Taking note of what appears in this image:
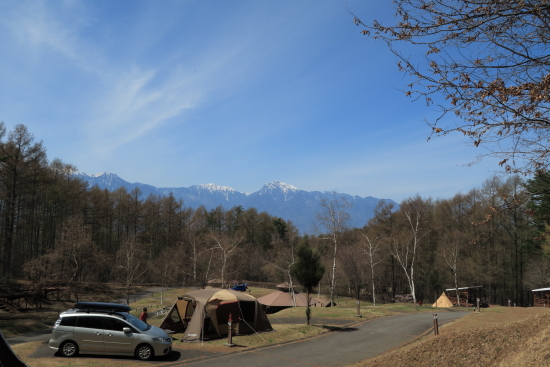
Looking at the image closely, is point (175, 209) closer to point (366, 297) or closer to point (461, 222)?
point (366, 297)

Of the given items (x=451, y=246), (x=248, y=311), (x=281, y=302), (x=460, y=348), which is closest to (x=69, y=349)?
(x=248, y=311)

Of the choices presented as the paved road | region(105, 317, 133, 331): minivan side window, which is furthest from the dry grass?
region(105, 317, 133, 331): minivan side window

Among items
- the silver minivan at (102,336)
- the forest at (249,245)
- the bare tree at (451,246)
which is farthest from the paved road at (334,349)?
the bare tree at (451,246)

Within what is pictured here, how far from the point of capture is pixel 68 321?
42.7 ft

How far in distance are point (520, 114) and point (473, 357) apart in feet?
22.3

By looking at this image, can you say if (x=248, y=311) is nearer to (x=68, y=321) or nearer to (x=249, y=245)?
(x=68, y=321)

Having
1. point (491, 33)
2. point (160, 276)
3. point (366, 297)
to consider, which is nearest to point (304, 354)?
point (491, 33)

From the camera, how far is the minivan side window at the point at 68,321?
42.5ft

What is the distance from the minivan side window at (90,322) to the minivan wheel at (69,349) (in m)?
0.64

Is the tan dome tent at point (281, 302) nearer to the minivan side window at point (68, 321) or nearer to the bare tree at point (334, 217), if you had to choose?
the bare tree at point (334, 217)

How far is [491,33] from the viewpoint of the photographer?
6109 millimetres

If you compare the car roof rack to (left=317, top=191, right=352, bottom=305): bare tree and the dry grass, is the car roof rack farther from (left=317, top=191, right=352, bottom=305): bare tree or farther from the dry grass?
(left=317, top=191, right=352, bottom=305): bare tree

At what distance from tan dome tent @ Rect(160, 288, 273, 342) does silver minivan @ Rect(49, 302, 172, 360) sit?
3.28m

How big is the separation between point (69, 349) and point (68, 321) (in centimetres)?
93
